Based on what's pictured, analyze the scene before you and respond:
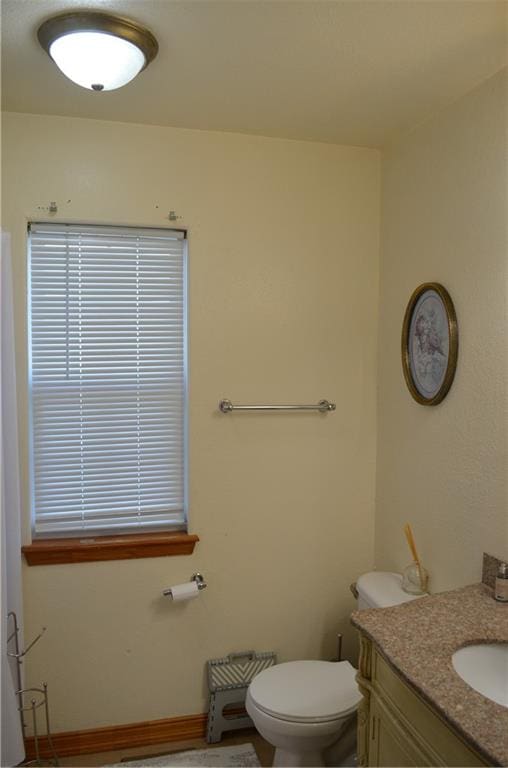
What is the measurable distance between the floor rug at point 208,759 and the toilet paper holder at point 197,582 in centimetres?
62

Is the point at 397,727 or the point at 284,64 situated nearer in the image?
the point at 397,727

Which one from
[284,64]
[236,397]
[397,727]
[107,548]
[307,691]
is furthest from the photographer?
[236,397]

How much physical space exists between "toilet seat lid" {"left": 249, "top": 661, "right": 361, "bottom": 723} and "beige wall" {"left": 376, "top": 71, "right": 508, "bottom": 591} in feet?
1.58

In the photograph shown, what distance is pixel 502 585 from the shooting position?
1.71 metres

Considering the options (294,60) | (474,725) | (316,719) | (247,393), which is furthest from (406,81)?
(316,719)

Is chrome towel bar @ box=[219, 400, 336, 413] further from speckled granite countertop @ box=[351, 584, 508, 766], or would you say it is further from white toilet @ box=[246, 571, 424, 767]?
speckled granite countertop @ box=[351, 584, 508, 766]

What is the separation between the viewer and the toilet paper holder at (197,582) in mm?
2396

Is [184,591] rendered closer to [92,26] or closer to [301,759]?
[301,759]

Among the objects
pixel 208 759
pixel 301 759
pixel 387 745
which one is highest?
pixel 387 745

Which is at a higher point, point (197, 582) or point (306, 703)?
point (197, 582)

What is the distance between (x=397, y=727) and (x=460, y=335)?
120 centimetres

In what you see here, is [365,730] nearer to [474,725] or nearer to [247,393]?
[474,725]

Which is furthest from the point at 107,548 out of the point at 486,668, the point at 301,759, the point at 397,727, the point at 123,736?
the point at 486,668

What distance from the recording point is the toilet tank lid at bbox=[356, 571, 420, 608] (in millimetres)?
2162
